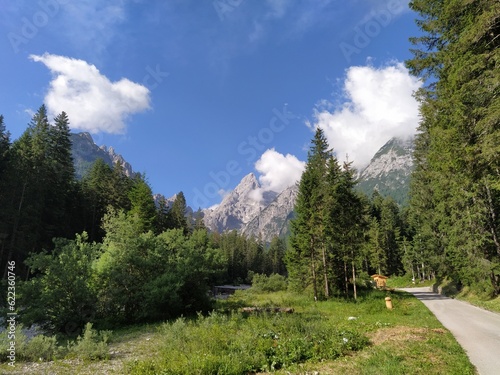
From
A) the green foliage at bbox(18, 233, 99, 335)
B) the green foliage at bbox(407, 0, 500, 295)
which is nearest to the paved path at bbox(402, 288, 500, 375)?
the green foliage at bbox(407, 0, 500, 295)

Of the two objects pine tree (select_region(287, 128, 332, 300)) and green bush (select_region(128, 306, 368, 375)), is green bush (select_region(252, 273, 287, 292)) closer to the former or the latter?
pine tree (select_region(287, 128, 332, 300))

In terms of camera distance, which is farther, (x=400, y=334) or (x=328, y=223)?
(x=328, y=223)

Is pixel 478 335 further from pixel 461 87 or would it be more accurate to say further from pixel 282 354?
pixel 461 87

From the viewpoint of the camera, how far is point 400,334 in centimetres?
1161

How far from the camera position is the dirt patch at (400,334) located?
1086 centimetres

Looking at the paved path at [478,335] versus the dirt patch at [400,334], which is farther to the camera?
the dirt patch at [400,334]

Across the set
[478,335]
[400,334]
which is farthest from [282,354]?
[478,335]

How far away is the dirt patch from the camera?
1086 cm

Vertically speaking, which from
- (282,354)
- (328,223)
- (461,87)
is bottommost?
(282,354)

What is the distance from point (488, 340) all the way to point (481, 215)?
51.3 feet

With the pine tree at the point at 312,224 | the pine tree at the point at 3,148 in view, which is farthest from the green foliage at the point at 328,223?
the pine tree at the point at 3,148

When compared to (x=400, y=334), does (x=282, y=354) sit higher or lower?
higher

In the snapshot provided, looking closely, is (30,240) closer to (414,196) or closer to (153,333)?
(153,333)

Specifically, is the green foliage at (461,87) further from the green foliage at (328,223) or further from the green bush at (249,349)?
the green foliage at (328,223)
